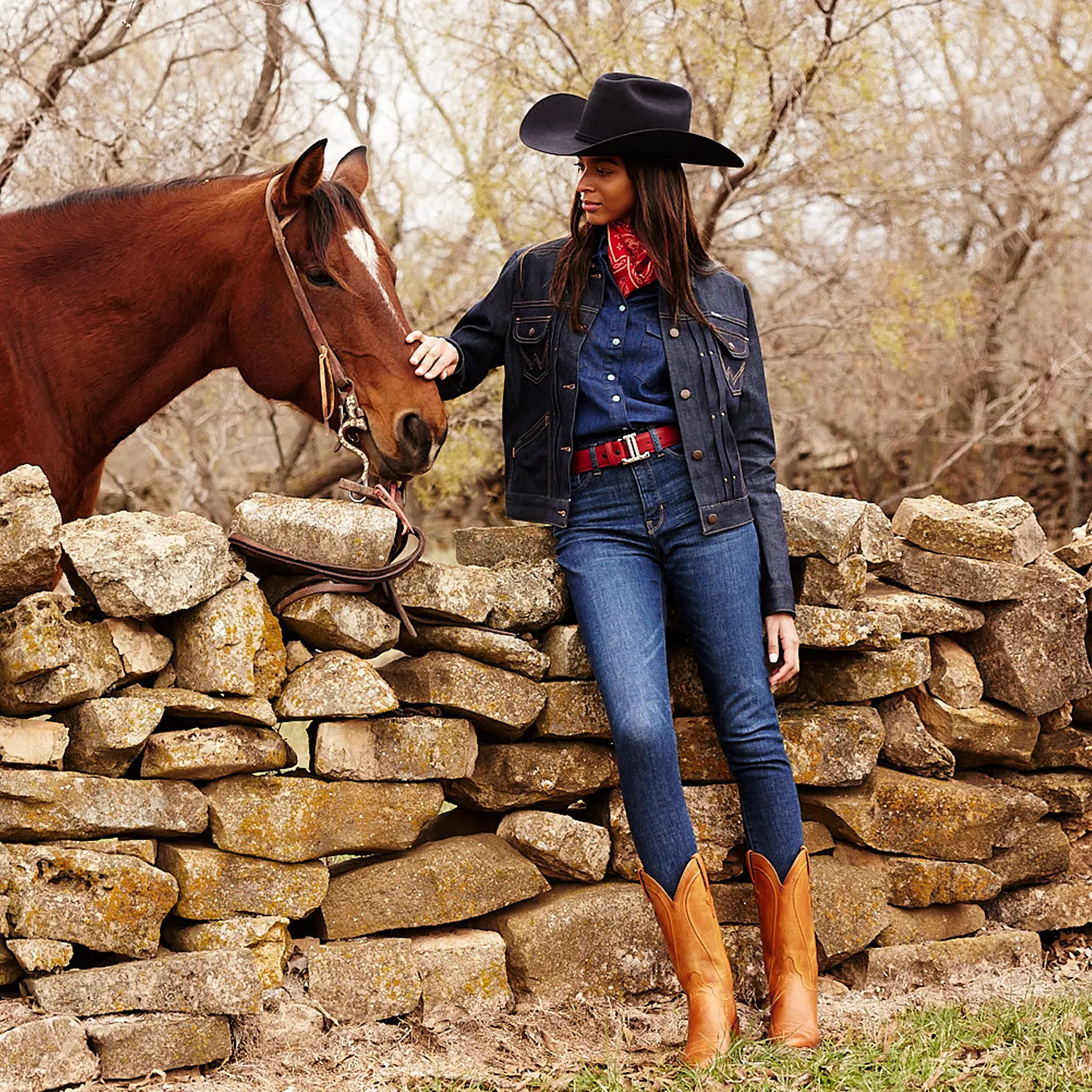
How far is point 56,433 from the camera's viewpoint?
3.18 metres

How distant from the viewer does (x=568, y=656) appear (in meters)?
2.99

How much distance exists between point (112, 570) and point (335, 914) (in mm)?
961

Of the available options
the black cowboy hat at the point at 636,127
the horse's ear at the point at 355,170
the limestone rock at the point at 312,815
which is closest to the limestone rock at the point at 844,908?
the limestone rock at the point at 312,815

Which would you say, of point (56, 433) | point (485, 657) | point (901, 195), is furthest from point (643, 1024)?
point (901, 195)

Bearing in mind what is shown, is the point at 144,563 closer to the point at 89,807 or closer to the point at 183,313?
the point at 89,807

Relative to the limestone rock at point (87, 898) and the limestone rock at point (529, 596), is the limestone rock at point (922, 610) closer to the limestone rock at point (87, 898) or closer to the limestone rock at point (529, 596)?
the limestone rock at point (529, 596)

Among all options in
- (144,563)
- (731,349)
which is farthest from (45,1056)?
→ (731,349)

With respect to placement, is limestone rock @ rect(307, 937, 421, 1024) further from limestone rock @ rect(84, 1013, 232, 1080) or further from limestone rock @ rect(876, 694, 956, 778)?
limestone rock @ rect(876, 694, 956, 778)

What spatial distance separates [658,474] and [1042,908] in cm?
182

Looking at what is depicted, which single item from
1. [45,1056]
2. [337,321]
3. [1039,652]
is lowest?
[45,1056]

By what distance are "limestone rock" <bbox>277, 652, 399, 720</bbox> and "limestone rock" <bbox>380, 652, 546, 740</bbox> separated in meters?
0.13

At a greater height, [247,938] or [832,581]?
[832,581]

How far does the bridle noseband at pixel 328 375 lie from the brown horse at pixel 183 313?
2 cm

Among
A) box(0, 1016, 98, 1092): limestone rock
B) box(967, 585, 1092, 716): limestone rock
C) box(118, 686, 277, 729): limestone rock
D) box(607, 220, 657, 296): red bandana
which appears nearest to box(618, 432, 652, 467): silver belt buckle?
box(607, 220, 657, 296): red bandana
